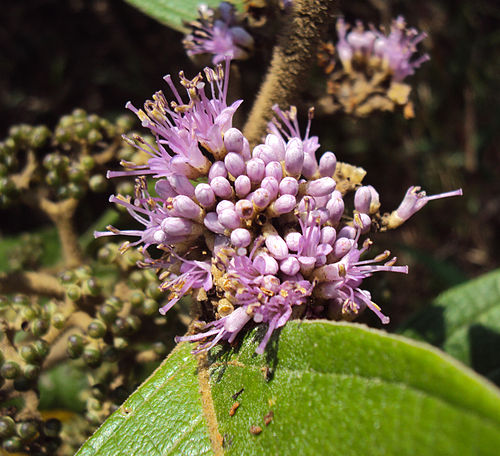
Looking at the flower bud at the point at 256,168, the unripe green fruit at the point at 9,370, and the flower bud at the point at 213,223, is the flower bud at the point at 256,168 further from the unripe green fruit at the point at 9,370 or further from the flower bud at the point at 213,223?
the unripe green fruit at the point at 9,370

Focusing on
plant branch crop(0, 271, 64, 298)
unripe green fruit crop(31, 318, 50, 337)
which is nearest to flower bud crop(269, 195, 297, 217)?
unripe green fruit crop(31, 318, 50, 337)

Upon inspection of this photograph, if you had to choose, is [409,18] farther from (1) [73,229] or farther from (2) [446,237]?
(1) [73,229]

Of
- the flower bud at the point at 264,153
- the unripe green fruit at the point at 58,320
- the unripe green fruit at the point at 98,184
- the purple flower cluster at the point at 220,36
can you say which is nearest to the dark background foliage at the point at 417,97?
the unripe green fruit at the point at 98,184

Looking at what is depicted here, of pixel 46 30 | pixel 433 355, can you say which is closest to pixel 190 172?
pixel 433 355

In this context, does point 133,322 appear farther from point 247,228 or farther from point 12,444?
point 247,228

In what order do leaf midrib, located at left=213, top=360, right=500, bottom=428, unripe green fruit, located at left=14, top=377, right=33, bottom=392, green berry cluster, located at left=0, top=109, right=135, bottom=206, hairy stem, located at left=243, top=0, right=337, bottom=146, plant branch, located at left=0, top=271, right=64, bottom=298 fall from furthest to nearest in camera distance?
plant branch, located at left=0, top=271, right=64, bottom=298
green berry cluster, located at left=0, top=109, right=135, bottom=206
unripe green fruit, located at left=14, top=377, right=33, bottom=392
hairy stem, located at left=243, top=0, right=337, bottom=146
leaf midrib, located at left=213, top=360, right=500, bottom=428

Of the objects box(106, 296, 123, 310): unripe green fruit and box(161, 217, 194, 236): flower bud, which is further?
box(106, 296, 123, 310): unripe green fruit

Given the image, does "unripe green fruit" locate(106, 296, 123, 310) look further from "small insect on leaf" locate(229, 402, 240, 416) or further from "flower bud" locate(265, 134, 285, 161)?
"flower bud" locate(265, 134, 285, 161)

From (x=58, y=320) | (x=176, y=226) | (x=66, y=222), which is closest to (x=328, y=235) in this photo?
(x=176, y=226)
